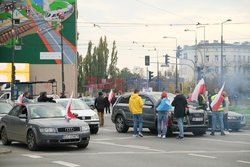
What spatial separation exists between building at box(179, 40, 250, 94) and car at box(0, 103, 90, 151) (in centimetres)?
3265

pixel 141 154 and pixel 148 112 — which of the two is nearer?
pixel 141 154

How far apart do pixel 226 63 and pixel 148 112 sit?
58.2 metres

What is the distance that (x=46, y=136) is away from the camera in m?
14.6

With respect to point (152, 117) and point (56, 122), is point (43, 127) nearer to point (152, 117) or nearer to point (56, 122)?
point (56, 122)

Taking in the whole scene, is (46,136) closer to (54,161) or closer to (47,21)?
(54,161)

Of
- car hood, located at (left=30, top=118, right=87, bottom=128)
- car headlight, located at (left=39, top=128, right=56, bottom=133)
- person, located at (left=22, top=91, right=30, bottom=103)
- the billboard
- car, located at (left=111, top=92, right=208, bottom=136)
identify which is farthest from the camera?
the billboard

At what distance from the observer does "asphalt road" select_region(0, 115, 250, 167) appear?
12.0 meters

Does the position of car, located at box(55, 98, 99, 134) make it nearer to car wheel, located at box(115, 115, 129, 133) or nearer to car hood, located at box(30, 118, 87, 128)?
car wheel, located at box(115, 115, 129, 133)

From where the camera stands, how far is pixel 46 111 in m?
16.1

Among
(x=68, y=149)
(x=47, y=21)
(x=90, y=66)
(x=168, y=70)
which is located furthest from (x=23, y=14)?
(x=168, y=70)

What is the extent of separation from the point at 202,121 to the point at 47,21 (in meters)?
56.8

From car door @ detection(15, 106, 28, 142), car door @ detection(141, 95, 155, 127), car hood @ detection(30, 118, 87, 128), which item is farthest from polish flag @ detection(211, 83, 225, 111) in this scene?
car door @ detection(15, 106, 28, 142)

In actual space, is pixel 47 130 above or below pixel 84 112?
below

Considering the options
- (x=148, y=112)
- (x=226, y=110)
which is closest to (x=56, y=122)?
(x=148, y=112)
